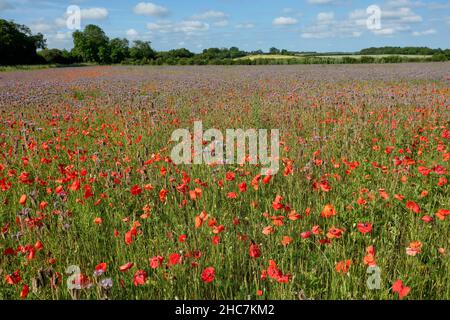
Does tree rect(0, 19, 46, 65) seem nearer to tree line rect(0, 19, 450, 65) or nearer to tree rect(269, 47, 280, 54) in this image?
tree line rect(0, 19, 450, 65)

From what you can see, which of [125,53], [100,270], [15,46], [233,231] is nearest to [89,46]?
[125,53]

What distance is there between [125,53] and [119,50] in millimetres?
4294

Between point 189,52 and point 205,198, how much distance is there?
2667 inches

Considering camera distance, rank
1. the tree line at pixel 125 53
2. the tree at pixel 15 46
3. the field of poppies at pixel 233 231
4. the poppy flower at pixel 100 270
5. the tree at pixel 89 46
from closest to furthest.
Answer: the poppy flower at pixel 100 270, the field of poppies at pixel 233 231, the tree line at pixel 125 53, the tree at pixel 15 46, the tree at pixel 89 46

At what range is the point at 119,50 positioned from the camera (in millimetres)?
74625

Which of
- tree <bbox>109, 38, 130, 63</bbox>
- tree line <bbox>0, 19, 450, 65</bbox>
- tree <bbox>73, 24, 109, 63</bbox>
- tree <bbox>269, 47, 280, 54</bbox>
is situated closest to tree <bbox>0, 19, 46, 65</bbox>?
tree line <bbox>0, 19, 450, 65</bbox>

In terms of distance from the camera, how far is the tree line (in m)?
45.9

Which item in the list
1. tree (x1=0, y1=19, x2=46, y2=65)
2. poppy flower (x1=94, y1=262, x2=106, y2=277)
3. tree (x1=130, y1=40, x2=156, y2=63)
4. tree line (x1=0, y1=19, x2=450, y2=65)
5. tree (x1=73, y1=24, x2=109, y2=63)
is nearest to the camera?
poppy flower (x1=94, y1=262, x2=106, y2=277)

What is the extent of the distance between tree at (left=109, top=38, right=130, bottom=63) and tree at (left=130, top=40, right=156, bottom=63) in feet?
4.96

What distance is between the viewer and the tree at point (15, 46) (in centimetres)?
5909

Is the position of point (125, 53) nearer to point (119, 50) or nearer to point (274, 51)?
point (119, 50)

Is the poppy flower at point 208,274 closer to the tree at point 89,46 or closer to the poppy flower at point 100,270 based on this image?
the poppy flower at point 100,270

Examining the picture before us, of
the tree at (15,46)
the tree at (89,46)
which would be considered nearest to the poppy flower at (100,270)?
the tree at (15,46)
